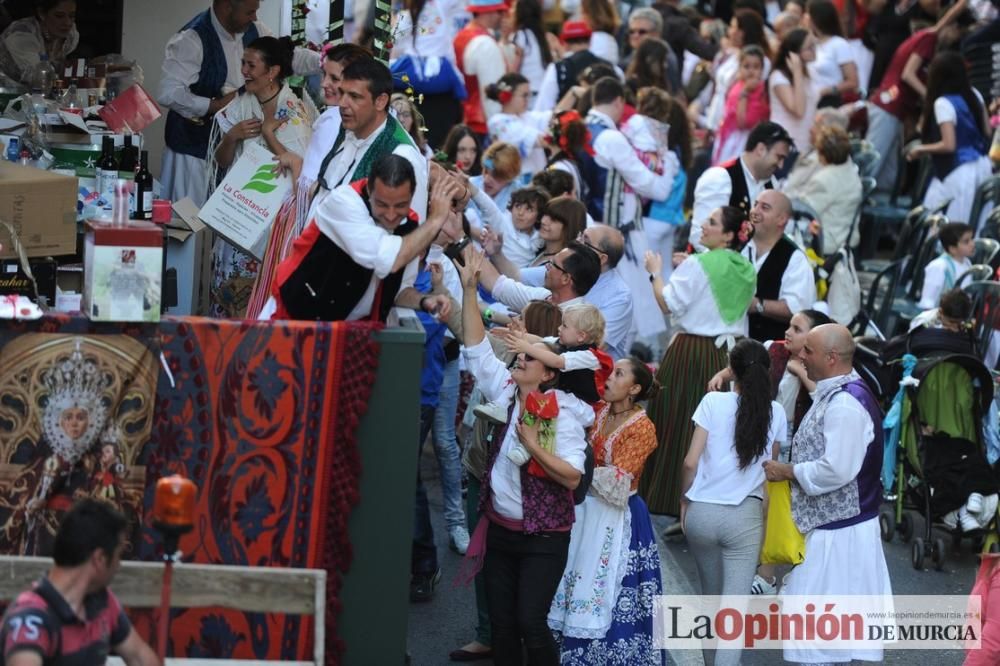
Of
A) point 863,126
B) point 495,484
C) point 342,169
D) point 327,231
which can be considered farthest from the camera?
point 863,126

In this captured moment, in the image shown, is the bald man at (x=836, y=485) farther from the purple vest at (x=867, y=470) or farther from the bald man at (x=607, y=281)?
the bald man at (x=607, y=281)

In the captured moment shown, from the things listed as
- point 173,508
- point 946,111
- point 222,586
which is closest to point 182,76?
point 222,586

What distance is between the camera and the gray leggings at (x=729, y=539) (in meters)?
6.63

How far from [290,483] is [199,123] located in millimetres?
3546

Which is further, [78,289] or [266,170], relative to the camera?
[266,170]

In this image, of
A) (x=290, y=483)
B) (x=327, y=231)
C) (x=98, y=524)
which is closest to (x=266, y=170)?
(x=327, y=231)

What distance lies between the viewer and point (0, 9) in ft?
27.5

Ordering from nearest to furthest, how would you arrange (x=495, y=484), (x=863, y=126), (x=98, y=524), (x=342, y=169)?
(x=98, y=524)
(x=495, y=484)
(x=342, y=169)
(x=863, y=126)

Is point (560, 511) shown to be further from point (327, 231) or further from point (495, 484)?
point (327, 231)

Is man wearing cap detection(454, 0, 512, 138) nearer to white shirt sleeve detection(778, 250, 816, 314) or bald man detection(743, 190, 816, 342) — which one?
bald man detection(743, 190, 816, 342)

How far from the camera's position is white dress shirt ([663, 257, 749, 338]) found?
828cm

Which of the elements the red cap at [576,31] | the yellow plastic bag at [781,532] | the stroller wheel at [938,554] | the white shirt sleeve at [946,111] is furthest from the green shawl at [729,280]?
the red cap at [576,31]

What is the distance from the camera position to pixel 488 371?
20.6 ft

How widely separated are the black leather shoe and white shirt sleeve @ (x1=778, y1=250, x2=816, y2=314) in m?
2.64
